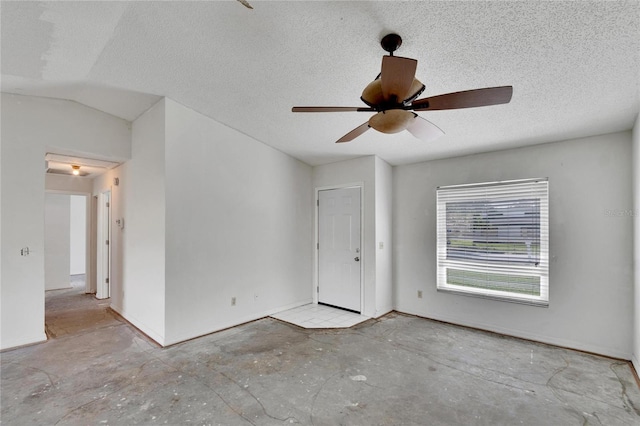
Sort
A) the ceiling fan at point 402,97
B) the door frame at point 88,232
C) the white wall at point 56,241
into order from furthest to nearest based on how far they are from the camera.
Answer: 1. the white wall at point 56,241
2. the door frame at point 88,232
3. the ceiling fan at point 402,97

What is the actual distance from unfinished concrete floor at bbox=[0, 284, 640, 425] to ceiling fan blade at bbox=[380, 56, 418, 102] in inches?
87.8

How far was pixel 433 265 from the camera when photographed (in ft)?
14.4

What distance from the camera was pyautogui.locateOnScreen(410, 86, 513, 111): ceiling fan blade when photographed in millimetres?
1709

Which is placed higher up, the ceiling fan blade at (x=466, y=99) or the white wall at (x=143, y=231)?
the ceiling fan blade at (x=466, y=99)

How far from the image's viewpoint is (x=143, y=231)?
377 cm

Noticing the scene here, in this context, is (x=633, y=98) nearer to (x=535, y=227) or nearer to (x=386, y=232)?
(x=535, y=227)

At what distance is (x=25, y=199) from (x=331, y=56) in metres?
3.88

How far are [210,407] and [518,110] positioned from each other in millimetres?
3732

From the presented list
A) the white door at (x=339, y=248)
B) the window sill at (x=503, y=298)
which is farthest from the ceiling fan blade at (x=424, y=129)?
the window sill at (x=503, y=298)

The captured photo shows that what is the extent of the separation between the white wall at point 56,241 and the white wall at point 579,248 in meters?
7.74

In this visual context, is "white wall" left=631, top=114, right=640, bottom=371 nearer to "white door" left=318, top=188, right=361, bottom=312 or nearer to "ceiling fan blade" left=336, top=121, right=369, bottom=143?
"ceiling fan blade" left=336, top=121, right=369, bottom=143

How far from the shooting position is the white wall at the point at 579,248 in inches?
122

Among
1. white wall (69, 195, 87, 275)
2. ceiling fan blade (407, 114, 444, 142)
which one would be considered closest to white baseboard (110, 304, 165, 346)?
ceiling fan blade (407, 114, 444, 142)

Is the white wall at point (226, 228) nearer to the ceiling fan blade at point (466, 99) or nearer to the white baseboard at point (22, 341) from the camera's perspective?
the white baseboard at point (22, 341)
